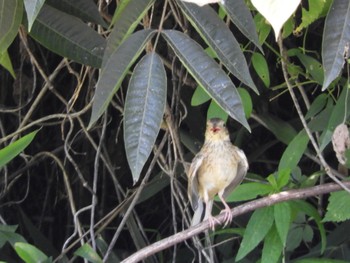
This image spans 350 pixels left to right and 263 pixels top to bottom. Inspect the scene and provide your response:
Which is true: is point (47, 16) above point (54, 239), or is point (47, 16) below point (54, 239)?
above

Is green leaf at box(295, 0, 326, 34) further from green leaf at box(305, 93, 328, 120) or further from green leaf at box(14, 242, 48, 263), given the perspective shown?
green leaf at box(14, 242, 48, 263)

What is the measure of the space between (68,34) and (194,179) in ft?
3.33

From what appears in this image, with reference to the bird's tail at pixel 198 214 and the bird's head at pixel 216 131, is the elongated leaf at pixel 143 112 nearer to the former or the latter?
the bird's head at pixel 216 131

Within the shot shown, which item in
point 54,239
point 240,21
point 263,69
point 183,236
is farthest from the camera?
point 54,239

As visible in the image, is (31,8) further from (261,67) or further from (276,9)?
(261,67)


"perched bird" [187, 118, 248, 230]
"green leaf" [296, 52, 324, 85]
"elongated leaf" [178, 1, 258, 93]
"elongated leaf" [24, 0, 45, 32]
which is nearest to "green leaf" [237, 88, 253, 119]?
"green leaf" [296, 52, 324, 85]

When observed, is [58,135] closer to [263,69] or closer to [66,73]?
[66,73]

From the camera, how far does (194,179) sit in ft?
10.1

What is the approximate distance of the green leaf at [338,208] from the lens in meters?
2.37

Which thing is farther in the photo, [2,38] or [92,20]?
[92,20]

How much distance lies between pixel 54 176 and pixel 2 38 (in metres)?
1.85

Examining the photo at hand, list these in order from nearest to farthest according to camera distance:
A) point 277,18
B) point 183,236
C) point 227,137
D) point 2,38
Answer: point 277,18 < point 2,38 < point 183,236 < point 227,137

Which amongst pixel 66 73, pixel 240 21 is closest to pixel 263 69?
pixel 240 21

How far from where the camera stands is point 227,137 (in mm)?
3203
